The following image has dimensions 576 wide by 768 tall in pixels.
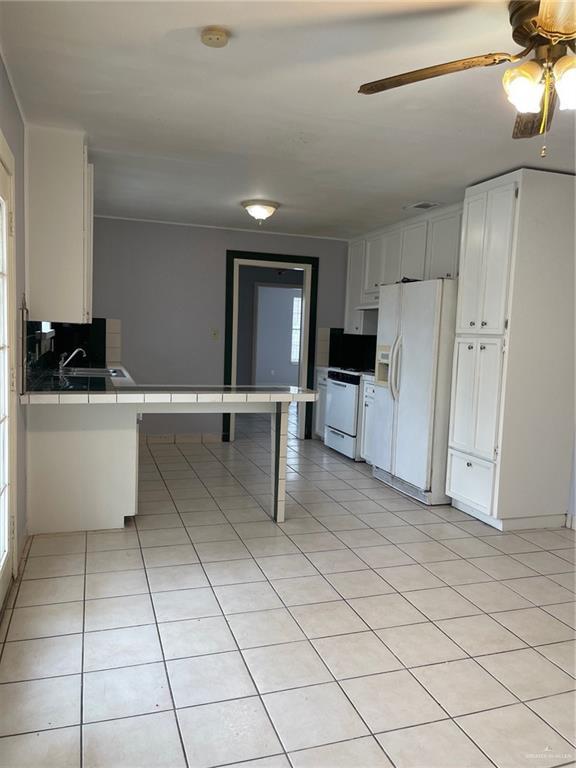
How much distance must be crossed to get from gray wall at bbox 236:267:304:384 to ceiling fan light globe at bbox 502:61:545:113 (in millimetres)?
7213

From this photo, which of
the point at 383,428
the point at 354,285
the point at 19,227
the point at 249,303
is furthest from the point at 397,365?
the point at 249,303

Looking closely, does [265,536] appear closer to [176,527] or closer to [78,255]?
[176,527]

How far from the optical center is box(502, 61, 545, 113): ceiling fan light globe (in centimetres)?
166

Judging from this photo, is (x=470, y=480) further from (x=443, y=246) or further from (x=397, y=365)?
(x=443, y=246)

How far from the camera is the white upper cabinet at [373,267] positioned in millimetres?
5648

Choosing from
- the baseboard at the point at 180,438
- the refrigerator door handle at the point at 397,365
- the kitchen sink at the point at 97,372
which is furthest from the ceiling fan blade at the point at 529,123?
the baseboard at the point at 180,438

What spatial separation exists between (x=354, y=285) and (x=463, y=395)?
8.71 feet

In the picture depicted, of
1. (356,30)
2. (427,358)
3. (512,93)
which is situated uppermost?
(356,30)

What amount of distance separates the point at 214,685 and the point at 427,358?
288cm

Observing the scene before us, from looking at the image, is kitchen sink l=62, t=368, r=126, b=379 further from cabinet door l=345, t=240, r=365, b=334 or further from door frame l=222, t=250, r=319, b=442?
cabinet door l=345, t=240, r=365, b=334

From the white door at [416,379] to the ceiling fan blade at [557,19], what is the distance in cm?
249

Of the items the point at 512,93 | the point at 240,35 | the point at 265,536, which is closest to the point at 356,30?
the point at 240,35

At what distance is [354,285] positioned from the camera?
627 cm

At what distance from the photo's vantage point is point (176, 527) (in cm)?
353
